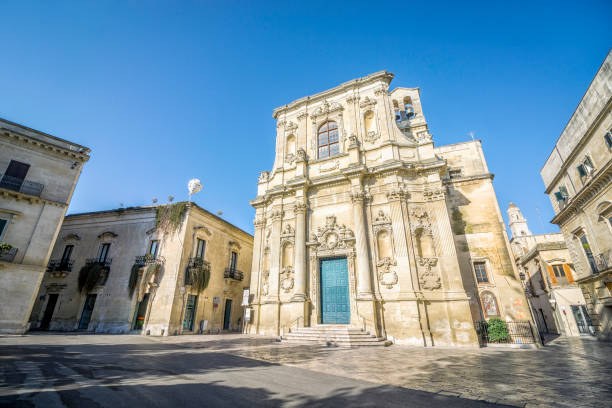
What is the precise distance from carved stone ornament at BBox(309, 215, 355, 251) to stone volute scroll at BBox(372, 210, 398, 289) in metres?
1.33

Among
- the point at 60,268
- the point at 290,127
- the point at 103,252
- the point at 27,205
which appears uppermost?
the point at 290,127

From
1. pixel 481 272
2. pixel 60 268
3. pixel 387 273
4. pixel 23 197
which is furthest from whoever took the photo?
pixel 60 268

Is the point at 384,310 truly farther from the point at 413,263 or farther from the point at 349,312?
the point at 413,263

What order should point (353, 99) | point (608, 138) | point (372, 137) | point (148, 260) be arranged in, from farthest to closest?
point (353, 99) → point (148, 260) → point (372, 137) → point (608, 138)

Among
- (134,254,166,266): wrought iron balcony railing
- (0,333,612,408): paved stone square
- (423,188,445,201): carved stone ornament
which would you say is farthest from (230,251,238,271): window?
(423,188,445,201): carved stone ornament

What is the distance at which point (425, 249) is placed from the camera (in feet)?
43.2

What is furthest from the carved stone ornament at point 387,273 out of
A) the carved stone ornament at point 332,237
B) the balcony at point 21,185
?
the balcony at point 21,185

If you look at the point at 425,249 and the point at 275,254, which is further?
the point at 275,254

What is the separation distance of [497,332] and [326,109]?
15246 millimetres

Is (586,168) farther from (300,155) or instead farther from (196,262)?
(196,262)

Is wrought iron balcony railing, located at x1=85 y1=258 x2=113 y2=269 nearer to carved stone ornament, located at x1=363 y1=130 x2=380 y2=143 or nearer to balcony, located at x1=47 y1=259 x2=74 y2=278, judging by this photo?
balcony, located at x1=47 y1=259 x2=74 y2=278

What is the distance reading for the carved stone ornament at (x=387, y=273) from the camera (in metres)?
12.7

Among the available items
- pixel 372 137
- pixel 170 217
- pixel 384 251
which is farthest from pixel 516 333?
pixel 170 217

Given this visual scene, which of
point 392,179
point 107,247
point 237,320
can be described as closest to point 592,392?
point 392,179
